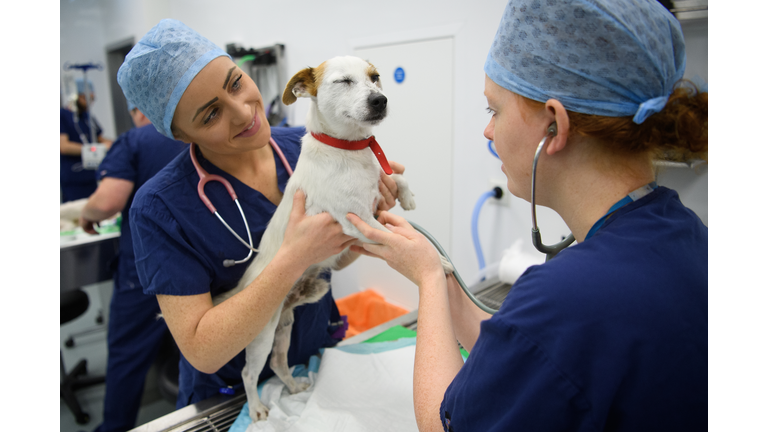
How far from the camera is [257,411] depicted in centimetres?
114

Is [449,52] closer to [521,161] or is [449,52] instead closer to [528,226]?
[528,226]

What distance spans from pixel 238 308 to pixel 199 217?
0.27 metres

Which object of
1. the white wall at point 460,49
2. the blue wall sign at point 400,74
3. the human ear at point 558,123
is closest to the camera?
the human ear at point 558,123

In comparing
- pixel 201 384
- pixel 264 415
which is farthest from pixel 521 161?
pixel 201 384

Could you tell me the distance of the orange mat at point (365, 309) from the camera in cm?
271

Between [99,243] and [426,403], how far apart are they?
260 centimetres

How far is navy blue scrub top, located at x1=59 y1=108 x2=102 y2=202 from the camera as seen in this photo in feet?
12.9

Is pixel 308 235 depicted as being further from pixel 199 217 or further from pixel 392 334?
pixel 392 334

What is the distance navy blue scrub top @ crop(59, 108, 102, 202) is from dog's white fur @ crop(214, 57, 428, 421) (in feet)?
12.6

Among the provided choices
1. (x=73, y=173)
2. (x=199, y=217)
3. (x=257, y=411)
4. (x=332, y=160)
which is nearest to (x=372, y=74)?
(x=332, y=160)

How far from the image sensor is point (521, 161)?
0.74 meters

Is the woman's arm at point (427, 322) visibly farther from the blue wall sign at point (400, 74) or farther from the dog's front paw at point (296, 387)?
the blue wall sign at point (400, 74)

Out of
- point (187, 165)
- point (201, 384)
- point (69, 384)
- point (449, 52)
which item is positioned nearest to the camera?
point (187, 165)

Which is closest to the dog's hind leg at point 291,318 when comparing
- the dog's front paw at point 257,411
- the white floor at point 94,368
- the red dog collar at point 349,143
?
the dog's front paw at point 257,411
